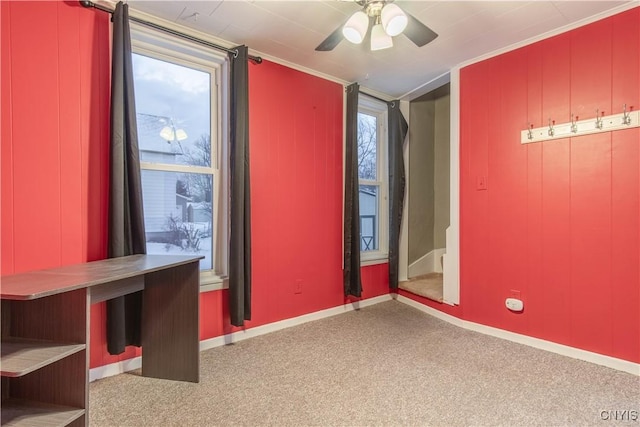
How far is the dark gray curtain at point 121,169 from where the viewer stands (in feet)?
6.63

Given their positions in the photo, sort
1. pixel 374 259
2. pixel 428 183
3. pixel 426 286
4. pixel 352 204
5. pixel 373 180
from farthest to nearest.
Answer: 1. pixel 428 183
2. pixel 373 180
3. pixel 374 259
4. pixel 426 286
5. pixel 352 204

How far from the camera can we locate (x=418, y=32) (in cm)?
199

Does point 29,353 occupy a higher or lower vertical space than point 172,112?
lower

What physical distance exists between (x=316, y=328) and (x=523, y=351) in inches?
64.8

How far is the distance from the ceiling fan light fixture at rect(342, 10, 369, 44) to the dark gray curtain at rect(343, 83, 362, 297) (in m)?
1.39

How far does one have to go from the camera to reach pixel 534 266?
260 centimetres

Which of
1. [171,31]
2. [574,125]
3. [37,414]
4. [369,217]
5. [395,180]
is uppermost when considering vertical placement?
[171,31]

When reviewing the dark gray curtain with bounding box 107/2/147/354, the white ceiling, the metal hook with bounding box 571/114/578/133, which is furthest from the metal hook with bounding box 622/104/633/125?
the dark gray curtain with bounding box 107/2/147/354

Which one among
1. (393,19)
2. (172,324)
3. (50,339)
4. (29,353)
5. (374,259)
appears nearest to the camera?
(29,353)

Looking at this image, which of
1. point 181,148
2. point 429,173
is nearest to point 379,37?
point 181,148

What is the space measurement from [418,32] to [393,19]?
0.23m

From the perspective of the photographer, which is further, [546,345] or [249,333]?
[249,333]

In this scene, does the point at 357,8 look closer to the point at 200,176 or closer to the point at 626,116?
the point at 200,176

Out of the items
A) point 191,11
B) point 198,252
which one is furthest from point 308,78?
point 198,252
